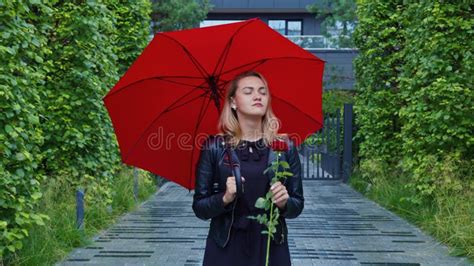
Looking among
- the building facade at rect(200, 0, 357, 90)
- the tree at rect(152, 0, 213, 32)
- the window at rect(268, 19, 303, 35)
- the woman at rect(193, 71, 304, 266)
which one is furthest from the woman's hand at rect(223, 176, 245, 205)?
the window at rect(268, 19, 303, 35)

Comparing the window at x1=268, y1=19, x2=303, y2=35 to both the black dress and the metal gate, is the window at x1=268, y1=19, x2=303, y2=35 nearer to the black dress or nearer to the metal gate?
the metal gate

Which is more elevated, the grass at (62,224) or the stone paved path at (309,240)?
the grass at (62,224)

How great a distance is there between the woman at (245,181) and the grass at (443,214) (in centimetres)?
415

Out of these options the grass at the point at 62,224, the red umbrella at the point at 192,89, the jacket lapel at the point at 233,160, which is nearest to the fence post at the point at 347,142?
the grass at the point at 62,224

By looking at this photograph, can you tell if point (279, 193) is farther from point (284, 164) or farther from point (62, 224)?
point (62, 224)

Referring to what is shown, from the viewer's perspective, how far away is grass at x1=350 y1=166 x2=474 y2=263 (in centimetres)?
699

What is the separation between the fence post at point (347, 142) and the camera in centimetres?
1484

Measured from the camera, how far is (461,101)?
27.0ft

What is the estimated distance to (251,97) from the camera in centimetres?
319

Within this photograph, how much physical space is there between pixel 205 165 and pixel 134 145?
2.23 feet

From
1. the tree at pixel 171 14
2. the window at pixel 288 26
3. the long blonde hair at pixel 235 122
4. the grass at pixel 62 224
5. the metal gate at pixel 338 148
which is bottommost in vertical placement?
the grass at pixel 62 224

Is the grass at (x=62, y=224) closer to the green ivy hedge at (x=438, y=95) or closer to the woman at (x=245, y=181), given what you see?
the woman at (x=245, y=181)

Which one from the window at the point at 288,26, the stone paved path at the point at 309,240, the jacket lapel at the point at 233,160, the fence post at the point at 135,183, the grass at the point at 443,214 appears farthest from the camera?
the window at the point at 288,26

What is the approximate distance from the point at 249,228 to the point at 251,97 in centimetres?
67
